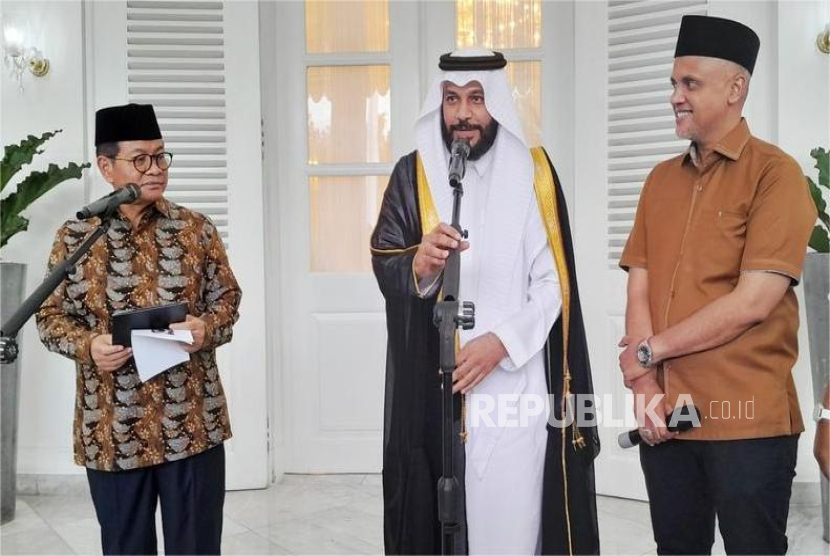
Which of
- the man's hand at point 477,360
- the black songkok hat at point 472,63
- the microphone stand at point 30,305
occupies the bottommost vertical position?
the man's hand at point 477,360

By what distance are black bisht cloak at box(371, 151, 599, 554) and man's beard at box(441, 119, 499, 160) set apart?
0.48 ft

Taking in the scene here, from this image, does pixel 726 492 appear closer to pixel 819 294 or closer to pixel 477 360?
pixel 477 360

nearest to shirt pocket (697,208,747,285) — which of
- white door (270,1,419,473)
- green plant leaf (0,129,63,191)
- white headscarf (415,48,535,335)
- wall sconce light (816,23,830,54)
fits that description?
white headscarf (415,48,535,335)

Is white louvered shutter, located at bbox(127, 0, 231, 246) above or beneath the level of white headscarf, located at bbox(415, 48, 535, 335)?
above

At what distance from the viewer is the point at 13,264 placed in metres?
3.34

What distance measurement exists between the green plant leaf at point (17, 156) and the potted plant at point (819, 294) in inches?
119

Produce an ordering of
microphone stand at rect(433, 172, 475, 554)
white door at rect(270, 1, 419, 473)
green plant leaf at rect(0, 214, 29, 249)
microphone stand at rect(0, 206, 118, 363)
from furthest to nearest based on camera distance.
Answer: white door at rect(270, 1, 419, 473) → green plant leaf at rect(0, 214, 29, 249) → microphone stand at rect(433, 172, 475, 554) → microphone stand at rect(0, 206, 118, 363)

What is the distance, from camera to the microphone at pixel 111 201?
5.71ft

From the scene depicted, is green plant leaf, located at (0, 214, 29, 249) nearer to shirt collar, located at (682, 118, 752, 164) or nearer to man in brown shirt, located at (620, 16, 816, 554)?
man in brown shirt, located at (620, 16, 816, 554)

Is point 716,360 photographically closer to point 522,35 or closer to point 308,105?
point 522,35

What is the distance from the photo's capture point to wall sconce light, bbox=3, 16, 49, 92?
360 cm

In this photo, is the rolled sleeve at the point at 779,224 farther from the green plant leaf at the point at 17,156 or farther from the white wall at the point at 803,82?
the green plant leaf at the point at 17,156

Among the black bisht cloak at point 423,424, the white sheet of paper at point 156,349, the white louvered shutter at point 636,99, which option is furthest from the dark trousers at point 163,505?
the white louvered shutter at point 636,99

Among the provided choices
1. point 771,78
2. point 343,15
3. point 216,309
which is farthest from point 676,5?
point 216,309
